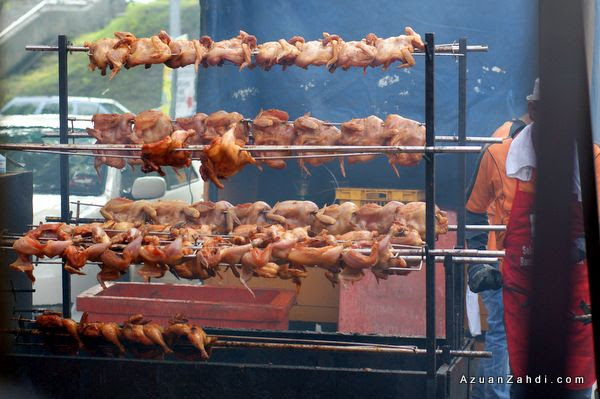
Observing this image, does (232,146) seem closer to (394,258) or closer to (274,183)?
(394,258)

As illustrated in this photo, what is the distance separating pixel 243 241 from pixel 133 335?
61 centimetres

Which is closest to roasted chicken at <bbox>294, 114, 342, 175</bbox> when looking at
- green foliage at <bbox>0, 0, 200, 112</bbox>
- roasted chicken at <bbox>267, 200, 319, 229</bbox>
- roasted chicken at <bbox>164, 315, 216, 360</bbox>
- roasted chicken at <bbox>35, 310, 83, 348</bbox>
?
roasted chicken at <bbox>267, 200, 319, 229</bbox>

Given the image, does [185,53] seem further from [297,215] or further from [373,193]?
[373,193]

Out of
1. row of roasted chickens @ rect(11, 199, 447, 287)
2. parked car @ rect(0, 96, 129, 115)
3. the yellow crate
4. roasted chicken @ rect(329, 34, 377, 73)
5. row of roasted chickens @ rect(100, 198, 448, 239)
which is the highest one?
parked car @ rect(0, 96, 129, 115)

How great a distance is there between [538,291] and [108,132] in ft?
10.1

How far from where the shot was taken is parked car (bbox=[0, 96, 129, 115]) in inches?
470

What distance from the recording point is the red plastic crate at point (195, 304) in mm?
4164

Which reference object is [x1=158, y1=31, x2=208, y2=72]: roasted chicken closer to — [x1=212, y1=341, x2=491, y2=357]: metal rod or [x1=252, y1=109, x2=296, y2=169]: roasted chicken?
[x1=252, y1=109, x2=296, y2=169]: roasted chicken

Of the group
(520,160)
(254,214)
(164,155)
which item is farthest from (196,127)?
(520,160)

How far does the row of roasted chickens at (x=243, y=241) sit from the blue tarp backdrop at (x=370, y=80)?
1453mm

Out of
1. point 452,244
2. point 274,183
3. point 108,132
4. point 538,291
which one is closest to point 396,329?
point 452,244

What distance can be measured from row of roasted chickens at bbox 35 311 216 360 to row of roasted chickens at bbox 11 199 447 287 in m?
0.22

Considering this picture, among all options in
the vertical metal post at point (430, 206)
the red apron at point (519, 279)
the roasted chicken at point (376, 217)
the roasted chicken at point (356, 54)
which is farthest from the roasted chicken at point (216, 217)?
the red apron at point (519, 279)

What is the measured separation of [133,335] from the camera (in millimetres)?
3656
